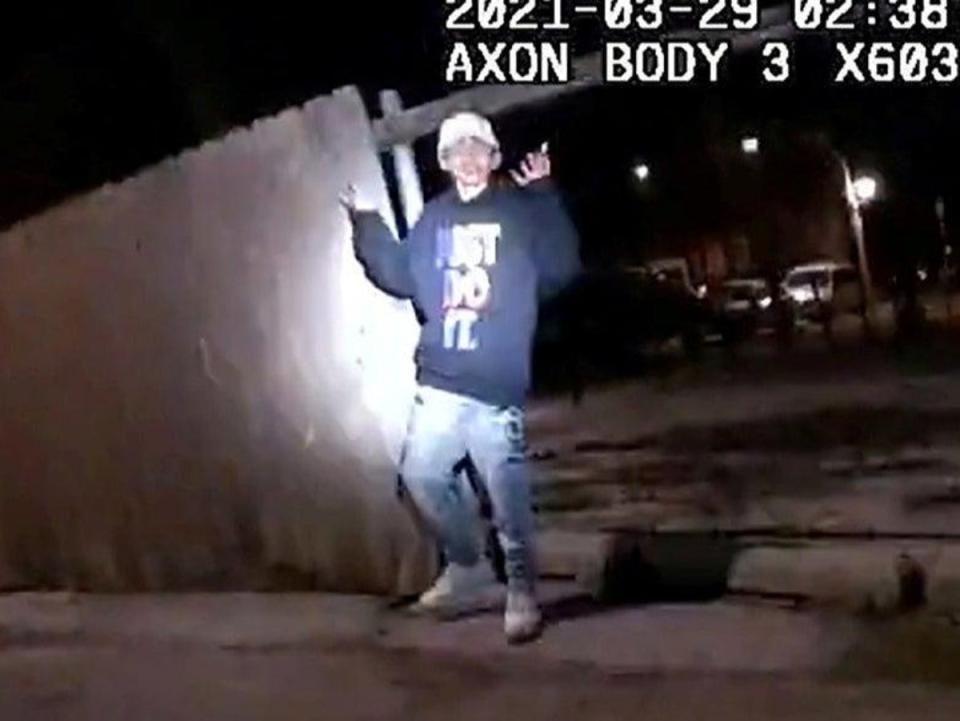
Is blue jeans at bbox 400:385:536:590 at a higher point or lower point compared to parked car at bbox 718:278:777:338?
higher

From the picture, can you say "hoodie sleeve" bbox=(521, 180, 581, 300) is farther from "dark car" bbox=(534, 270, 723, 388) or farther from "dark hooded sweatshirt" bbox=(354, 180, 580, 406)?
"dark car" bbox=(534, 270, 723, 388)

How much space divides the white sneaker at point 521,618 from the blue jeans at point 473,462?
0.04 meters

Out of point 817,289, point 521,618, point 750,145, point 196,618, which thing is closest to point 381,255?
point 521,618

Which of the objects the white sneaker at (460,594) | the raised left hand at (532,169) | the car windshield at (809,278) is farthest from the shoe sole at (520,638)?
the car windshield at (809,278)

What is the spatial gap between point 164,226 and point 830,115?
2334 cm

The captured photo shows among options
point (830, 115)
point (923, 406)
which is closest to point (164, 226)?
point (923, 406)

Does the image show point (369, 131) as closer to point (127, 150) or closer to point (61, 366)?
point (61, 366)

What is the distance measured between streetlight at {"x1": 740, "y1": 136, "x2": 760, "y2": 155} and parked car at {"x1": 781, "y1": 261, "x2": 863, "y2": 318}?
6.94ft

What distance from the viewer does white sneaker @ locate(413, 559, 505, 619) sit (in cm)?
777

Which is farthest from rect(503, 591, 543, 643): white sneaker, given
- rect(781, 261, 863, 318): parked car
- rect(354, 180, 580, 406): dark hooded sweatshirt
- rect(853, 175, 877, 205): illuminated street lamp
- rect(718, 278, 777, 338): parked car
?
rect(853, 175, 877, 205): illuminated street lamp

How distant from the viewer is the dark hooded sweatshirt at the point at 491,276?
7312 millimetres

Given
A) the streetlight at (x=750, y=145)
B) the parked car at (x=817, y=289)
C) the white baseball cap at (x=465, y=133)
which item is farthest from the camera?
the streetlight at (x=750, y=145)

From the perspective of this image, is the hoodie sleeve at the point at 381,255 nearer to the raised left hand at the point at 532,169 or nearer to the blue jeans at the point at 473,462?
the blue jeans at the point at 473,462

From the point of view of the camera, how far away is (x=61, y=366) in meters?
8.32
